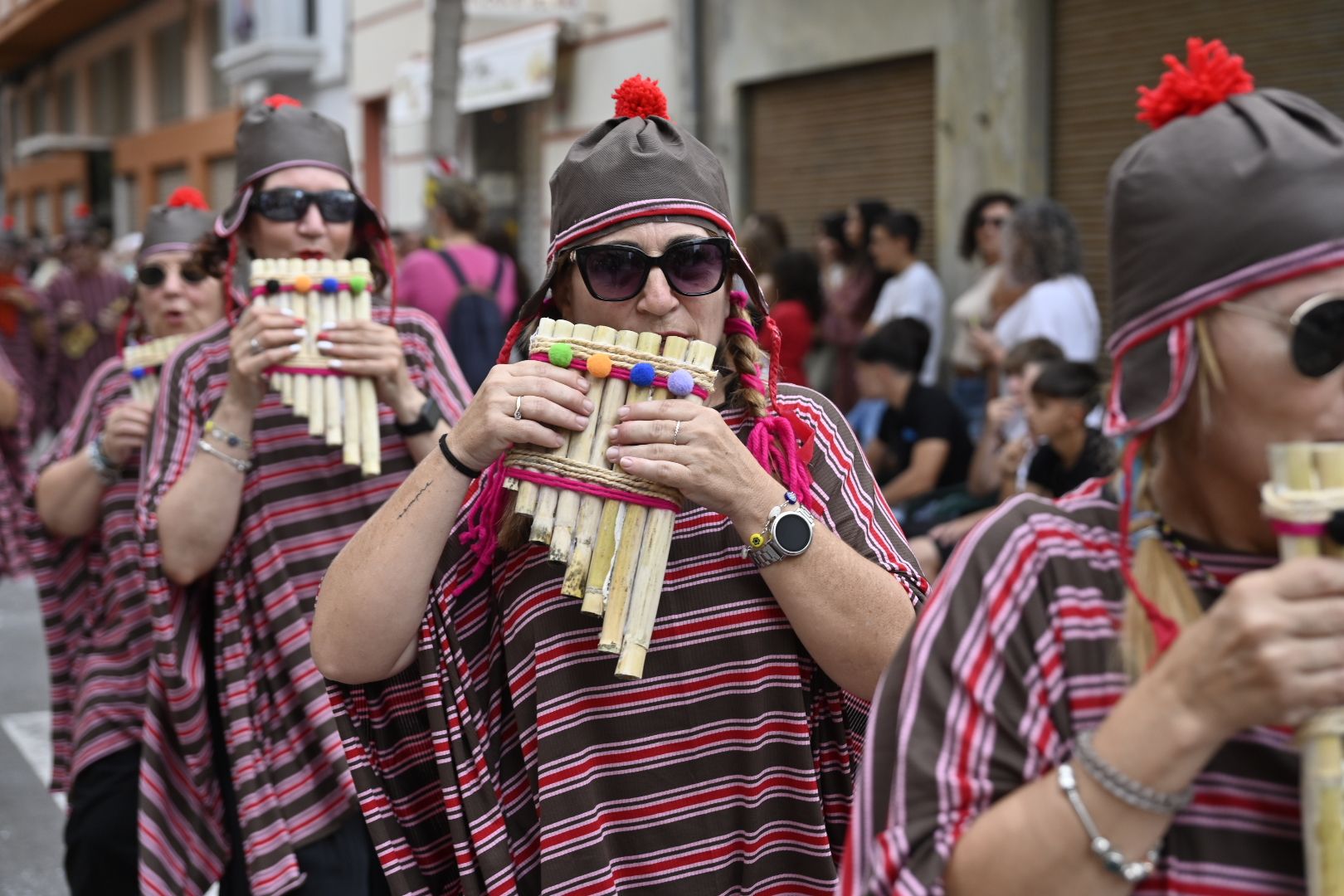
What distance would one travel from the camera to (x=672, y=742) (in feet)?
7.20

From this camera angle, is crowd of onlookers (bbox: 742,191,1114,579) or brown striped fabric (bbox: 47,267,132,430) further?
brown striped fabric (bbox: 47,267,132,430)

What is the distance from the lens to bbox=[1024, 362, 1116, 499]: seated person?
214 inches

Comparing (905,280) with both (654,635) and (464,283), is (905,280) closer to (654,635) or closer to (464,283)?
(464,283)

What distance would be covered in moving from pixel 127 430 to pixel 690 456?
2.19 m

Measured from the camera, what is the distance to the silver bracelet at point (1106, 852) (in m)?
1.42

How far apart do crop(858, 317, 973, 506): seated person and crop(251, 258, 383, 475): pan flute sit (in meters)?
3.57

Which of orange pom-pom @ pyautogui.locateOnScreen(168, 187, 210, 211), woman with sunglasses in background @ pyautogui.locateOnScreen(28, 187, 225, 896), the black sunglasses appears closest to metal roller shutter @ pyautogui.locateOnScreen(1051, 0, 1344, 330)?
orange pom-pom @ pyautogui.locateOnScreen(168, 187, 210, 211)

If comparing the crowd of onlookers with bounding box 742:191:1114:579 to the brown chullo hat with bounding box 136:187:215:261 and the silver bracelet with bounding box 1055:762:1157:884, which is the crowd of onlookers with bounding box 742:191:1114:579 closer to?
the brown chullo hat with bounding box 136:187:215:261

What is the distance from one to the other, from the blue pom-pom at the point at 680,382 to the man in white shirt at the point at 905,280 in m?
5.85

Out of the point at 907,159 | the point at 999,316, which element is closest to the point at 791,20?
the point at 907,159

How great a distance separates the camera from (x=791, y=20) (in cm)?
1038

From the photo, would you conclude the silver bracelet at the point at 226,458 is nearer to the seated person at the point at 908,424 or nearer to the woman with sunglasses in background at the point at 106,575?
the woman with sunglasses in background at the point at 106,575

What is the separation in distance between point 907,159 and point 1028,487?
438 cm

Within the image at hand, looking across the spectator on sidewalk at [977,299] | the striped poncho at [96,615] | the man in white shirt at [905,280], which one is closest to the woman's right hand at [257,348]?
the striped poncho at [96,615]
